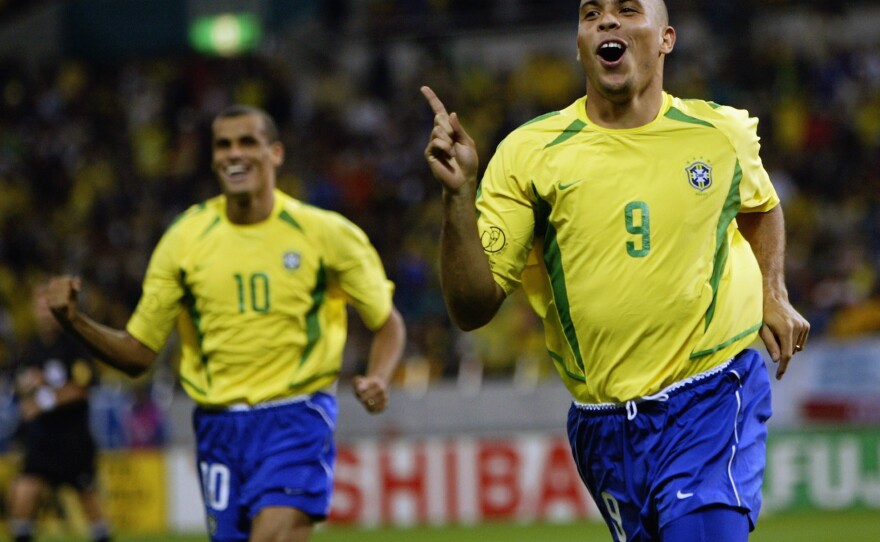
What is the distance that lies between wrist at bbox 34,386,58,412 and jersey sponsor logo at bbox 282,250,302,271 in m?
5.27

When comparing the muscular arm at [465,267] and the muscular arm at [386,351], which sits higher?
the muscular arm at [465,267]

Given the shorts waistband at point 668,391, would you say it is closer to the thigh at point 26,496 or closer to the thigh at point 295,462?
the thigh at point 295,462

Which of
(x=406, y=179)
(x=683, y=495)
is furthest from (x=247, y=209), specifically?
(x=406, y=179)

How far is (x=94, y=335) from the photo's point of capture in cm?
713

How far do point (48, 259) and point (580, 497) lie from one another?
1021 cm

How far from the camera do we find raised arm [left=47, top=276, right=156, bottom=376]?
6.66 metres

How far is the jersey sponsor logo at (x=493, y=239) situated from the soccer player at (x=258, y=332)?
7.84ft

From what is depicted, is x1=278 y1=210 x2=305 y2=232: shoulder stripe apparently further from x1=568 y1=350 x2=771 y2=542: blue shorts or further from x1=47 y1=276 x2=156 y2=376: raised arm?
x1=568 y1=350 x2=771 y2=542: blue shorts

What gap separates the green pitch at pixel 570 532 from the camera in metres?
13.9

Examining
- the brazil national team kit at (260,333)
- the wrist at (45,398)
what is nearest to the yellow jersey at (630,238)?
the brazil national team kit at (260,333)

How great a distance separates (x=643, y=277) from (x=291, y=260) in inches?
123

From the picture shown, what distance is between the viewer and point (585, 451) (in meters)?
5.13

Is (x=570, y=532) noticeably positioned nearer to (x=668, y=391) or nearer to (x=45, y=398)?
(x=45, y=398)

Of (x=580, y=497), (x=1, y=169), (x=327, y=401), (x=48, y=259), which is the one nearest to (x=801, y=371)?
(x=580, y=497)
